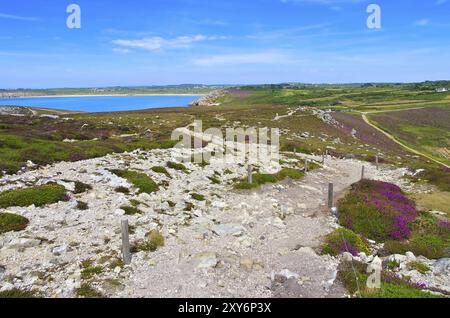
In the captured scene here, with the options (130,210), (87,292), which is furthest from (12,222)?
(87,292)

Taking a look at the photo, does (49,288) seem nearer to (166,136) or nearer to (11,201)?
(11,201)

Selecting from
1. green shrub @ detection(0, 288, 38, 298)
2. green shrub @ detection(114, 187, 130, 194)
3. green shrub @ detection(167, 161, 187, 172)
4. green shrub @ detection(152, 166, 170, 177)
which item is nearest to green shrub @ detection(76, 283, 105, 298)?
green shrub @ detection(0, 288, 38, 298)

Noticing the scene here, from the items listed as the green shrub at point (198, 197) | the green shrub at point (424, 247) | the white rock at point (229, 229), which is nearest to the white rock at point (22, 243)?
the white rock at point (229, 229)

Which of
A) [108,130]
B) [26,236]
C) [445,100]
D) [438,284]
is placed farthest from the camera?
[445,100]

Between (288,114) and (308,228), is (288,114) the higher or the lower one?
the higher one

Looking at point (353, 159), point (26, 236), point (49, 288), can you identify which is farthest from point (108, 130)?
point (49, 288)

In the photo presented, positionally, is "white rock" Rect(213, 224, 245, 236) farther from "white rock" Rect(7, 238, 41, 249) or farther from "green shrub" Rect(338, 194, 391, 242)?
"white rock" Rect(7, 238, 41, 249)

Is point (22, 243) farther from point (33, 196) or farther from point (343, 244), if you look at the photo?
point (343, 244)

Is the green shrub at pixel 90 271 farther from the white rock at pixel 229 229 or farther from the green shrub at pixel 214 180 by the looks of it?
the green shrub at pixel 214 180
